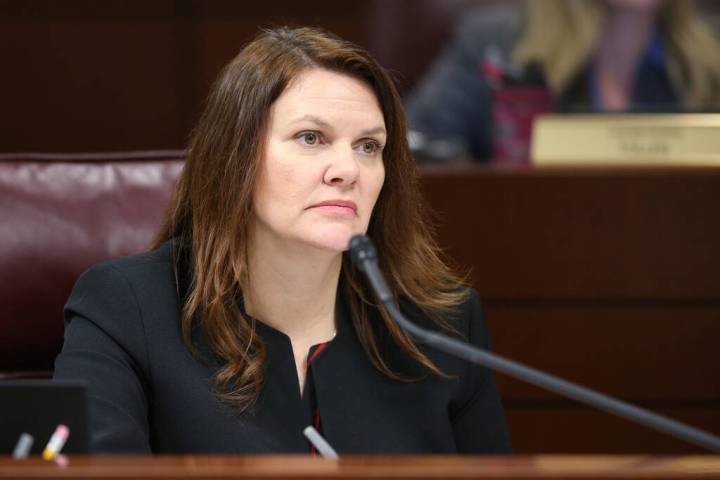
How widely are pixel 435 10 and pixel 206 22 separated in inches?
31.8

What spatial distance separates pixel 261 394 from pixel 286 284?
155mm

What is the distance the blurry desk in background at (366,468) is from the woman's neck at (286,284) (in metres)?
0.67

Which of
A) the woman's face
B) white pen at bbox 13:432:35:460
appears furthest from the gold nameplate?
white pen at bbox 13:432:35:460

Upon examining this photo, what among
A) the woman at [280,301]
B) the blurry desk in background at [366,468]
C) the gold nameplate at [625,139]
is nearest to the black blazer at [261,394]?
the woman at [280,301]

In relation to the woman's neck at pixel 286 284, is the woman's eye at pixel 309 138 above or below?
above

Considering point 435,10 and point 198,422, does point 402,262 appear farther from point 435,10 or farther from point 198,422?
point 435,10

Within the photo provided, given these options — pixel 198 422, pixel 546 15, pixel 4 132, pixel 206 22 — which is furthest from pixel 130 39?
pixel 198 422

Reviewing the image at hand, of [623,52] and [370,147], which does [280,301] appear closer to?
[370,147]

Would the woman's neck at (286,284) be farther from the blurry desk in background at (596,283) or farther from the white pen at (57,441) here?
the blurry desk in background at (596,283)

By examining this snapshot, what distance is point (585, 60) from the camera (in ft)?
9.20

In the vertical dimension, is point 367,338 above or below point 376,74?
below

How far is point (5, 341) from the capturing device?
61.0 inches

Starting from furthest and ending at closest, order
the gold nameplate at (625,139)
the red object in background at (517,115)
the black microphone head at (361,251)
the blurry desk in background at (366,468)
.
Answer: the red object in background at (517,115) → the gold nameplate at (625,139) → the black microphone head at (361,251) → the blurry desk in background at (366,468)

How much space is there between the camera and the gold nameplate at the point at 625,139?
230 cm
